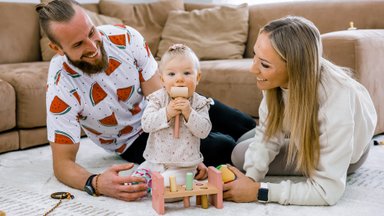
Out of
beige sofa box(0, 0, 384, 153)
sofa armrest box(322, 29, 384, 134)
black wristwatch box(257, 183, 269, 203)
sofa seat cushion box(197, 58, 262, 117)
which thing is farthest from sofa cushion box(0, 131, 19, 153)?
sofa armrest box(322, 29, 384, 134)

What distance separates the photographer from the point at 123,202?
179cm

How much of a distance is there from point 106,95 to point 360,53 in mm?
1203

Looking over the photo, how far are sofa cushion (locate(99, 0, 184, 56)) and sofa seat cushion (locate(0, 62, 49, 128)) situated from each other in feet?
3.57

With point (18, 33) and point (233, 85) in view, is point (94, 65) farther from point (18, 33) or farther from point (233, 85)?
point (18, 33)

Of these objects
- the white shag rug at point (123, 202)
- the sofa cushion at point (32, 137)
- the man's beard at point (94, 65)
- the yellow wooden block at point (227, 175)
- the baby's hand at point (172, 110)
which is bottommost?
the sofa cushion at point (32, 137)

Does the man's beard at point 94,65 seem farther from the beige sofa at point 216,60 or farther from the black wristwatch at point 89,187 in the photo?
the beige sofa at point 216,60

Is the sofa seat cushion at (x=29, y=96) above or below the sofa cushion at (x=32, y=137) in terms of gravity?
above

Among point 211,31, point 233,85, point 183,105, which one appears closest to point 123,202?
point 183,105

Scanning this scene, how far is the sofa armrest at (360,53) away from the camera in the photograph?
247cm

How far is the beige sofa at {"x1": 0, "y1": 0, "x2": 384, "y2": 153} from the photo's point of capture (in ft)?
8.37

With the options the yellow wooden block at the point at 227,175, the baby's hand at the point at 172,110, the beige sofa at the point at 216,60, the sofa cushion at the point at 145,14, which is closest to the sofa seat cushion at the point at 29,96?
the beige sofa at the point at 216,60

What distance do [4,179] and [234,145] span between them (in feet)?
3.13

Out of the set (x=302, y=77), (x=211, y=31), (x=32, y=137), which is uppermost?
(x=302, y=77)

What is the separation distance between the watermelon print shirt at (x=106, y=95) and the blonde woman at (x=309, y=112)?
0.64m
